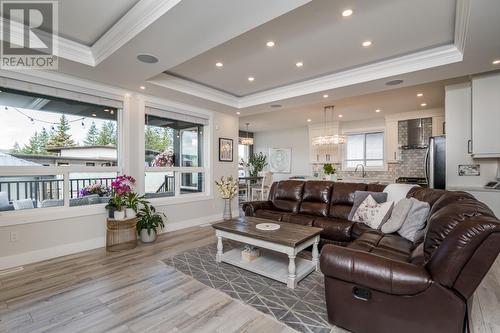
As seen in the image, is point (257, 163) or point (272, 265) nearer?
point (272, 265)

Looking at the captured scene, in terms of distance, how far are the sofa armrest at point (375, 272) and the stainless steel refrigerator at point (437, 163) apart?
368cm

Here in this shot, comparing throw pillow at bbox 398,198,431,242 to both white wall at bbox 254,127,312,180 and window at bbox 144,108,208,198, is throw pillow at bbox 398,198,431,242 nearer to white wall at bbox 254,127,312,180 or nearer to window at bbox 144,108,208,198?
window at bbox 144,108,208,198

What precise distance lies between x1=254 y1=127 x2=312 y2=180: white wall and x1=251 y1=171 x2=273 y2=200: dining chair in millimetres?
1908

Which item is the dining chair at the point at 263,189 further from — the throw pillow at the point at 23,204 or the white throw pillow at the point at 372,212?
the throw pillow at the point at 23,204

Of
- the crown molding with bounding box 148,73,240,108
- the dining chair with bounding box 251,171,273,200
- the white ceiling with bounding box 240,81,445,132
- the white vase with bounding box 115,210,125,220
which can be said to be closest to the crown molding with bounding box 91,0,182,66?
the crown molding with bounding box 148,73,240,108

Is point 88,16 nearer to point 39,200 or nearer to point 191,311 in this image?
point 39,200

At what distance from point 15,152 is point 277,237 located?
3.51 metres

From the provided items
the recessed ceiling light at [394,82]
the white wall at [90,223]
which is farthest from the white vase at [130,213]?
the recessed ceiling light at [394,82]

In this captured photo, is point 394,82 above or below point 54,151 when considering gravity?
above

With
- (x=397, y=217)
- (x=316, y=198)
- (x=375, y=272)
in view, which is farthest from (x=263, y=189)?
(x=375, y=272)

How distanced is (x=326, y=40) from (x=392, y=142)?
201 inches

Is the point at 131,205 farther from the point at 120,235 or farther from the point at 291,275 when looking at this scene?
the point at 291,275

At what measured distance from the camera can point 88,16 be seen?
8.21ft

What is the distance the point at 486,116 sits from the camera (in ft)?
12.4
